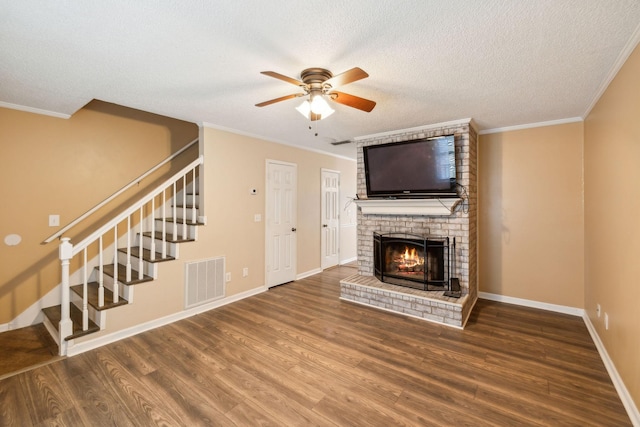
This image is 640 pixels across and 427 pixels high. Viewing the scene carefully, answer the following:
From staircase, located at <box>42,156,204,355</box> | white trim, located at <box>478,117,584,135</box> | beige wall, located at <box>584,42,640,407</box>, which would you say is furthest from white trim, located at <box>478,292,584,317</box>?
staircase, located at <box>42,156,204,355</box>

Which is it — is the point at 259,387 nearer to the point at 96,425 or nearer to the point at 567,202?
the point at 96,425

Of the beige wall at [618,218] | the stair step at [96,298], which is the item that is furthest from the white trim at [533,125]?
the stair step at [96,298]

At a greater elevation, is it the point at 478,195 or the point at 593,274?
the point at 478,195

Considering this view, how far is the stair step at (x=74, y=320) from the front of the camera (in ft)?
9.02

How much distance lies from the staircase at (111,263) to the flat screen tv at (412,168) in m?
2.41

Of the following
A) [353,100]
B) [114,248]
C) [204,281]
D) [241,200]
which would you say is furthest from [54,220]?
[353,100]

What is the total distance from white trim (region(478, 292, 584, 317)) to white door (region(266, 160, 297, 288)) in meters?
3.08

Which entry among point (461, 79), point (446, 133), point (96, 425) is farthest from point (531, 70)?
point (96, 425)

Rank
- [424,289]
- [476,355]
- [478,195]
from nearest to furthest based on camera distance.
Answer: [476,355] < [424,289] < [478,195]

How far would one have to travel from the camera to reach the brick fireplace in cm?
348

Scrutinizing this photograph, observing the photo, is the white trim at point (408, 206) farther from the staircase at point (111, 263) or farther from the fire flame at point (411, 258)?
the staircase at point (111, 263)

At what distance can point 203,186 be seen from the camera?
383 centimetres

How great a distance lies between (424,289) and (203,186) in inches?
Result: 126

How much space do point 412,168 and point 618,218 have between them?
1.99 meters
